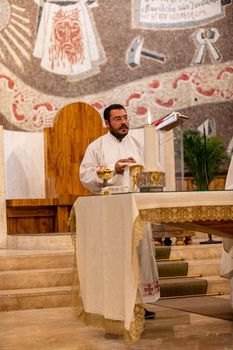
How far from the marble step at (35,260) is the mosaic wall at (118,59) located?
Result: 4128 mm

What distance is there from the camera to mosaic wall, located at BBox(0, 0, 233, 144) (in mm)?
12008

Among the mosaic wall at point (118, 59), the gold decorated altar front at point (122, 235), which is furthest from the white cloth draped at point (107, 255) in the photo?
the mosaic wall at point (118, 59)

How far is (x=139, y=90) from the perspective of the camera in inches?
492

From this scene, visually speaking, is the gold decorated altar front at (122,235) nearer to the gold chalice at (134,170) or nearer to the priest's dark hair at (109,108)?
the gold chalice at (134,170)

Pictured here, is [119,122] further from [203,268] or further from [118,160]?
[203,268]

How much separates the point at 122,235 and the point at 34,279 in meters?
2.91

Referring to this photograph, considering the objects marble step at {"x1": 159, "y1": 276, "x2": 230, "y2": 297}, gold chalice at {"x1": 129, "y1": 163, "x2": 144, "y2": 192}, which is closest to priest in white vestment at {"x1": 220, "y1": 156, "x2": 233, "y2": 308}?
gold chalice at {"x1": 129, "y1": 163, "x2": 144, "y2": 192}

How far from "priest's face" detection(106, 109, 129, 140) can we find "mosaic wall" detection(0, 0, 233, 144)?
5722mm

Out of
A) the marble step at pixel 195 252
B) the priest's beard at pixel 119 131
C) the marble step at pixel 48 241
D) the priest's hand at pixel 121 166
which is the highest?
the priest's beard at pixel 119 131

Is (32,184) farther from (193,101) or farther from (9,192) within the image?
(193,101)

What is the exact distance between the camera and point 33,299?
23.4 feet

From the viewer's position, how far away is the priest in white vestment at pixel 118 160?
5.97 m

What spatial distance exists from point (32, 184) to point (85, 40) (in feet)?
8.55

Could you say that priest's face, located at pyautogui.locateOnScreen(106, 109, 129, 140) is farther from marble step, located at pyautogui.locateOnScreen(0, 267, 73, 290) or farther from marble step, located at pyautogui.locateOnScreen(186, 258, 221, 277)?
marble step, located at pyautogui.locateOnScreen(186, 258, 221, 277)
